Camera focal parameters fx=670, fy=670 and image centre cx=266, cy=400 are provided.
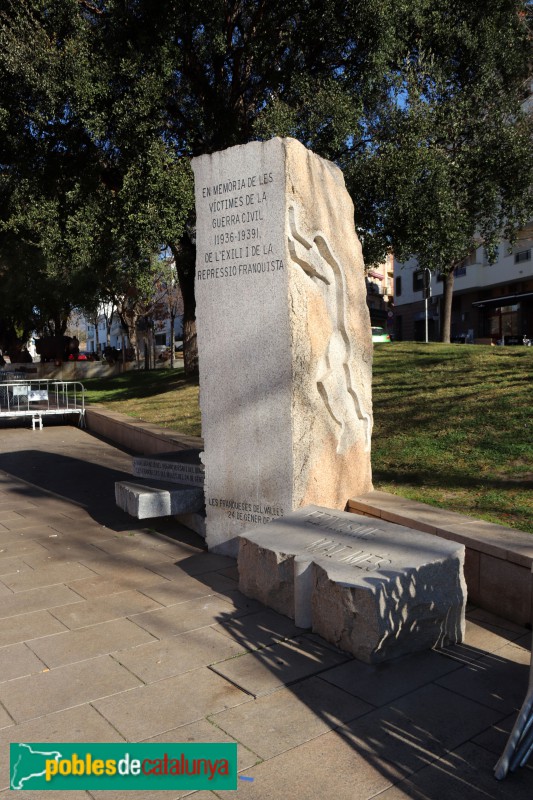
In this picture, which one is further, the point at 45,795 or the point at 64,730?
the point at 64,730

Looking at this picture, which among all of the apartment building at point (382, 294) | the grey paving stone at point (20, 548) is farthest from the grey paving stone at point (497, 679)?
the apartment building at point (382, 294)

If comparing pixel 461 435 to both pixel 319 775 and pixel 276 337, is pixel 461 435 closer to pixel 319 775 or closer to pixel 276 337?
pixel 276 337

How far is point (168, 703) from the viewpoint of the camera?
126 inches

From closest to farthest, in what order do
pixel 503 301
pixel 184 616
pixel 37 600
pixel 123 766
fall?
pixel 123 766, pixel 184 616, pixel 37 600, pixel 503 301

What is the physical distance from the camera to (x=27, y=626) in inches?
164

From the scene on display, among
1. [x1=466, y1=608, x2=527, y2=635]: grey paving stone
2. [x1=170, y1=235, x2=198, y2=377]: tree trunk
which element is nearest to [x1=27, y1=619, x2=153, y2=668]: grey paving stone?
[x1=466, y1=608, x2=527, y2=635]: grey paving stone

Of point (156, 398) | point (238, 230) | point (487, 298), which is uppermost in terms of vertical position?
point (487, 298)

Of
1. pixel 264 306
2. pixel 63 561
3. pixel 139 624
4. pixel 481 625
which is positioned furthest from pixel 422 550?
pixel 63 561

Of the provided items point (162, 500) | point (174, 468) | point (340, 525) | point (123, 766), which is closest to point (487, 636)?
point (340, 525)

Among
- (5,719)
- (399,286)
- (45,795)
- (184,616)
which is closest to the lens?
Result: (45,795)

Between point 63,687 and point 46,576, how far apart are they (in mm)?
1827

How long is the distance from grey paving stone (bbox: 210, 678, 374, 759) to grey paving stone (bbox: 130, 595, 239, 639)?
950mm

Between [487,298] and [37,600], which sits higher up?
[487,298]

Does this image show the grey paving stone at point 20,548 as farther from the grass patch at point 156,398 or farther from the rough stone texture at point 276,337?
the grass patch at point 156,398
